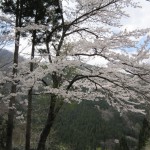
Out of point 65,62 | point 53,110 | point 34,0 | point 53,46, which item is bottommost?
point 53,110

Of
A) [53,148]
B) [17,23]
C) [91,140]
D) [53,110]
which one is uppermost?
[17,23]

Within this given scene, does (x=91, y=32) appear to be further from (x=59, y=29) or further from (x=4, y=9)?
(x=4, y=9)

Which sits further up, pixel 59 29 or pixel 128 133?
pixel 59 29

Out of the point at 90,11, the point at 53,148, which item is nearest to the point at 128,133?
the point at 53,148

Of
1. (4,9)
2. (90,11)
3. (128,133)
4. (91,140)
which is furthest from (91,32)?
(128,133)

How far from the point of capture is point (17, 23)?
1408cm

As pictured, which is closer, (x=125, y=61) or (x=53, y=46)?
(x=125, y=61)

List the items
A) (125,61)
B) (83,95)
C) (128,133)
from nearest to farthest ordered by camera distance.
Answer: (125,61), (83,95), (128,133)

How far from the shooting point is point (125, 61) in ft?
33.0

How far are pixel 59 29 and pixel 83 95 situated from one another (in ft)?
10.6

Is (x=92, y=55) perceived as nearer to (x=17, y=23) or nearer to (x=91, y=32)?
(x=91, y=32)

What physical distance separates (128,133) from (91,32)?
142 meters

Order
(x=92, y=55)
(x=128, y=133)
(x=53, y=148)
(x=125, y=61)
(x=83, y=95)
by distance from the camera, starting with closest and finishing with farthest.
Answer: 1. (x=125, y=61)
2. (x=92, y=55)
3. (x=83, y=95)
4. (x=53, y=148)
5. (x=128, y=133)

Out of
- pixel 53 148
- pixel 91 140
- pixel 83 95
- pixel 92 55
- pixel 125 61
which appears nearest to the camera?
pixel 125 61
